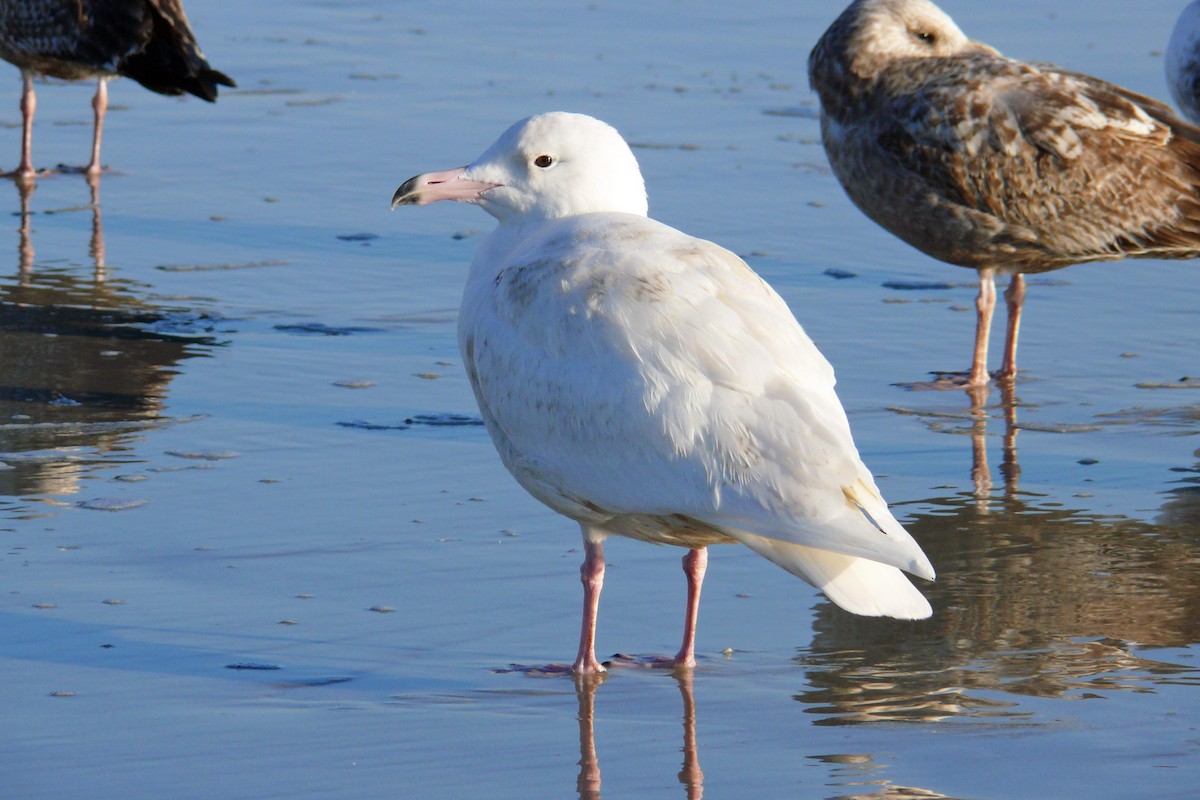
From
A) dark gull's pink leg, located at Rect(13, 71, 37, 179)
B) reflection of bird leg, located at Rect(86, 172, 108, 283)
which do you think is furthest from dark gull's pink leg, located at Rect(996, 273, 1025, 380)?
dark gull's pink leg, located at Rect(13, 71, 37, 179)

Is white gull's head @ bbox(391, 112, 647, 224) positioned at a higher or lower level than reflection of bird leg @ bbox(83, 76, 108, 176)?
higher

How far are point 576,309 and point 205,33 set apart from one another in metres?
10.7

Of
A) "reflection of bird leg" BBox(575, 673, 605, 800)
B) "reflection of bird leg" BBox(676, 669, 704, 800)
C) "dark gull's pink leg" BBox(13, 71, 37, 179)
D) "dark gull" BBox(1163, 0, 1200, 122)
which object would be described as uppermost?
"dark gull" BBox(1163, 0, 1200, 122)

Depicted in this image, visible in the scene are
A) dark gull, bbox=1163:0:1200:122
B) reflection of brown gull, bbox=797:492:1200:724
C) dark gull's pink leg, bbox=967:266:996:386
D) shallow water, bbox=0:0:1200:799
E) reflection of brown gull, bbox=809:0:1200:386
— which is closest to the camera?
shallow water, bbox=0:0:1200:799

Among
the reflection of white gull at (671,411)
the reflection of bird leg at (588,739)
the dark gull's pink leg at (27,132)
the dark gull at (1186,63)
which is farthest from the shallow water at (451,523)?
the dark gull at (1186,63)

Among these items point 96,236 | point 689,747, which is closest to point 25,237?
point 96,236

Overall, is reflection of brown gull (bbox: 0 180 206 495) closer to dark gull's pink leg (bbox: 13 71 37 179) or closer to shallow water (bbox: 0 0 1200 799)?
shallow water (bbox: 0 0 1200 799)

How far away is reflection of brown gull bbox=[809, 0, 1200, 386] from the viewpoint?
328 inches

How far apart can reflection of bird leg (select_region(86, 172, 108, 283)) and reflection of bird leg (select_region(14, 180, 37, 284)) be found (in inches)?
11.7

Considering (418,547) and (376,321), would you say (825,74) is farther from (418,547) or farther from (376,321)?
(418,547)

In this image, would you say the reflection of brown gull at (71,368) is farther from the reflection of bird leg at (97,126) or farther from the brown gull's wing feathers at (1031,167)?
the brown gull's wing feathers at (1031,167)

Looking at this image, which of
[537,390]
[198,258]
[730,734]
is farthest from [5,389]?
[730,734]

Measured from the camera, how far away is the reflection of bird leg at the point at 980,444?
665 centimetres

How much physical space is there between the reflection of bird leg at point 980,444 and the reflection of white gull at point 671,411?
70.8 inches
